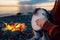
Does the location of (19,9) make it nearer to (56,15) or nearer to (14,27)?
(14,27)

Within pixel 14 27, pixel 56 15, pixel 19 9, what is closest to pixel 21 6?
pixel 19 9

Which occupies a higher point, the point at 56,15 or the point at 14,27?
the point at 56,15

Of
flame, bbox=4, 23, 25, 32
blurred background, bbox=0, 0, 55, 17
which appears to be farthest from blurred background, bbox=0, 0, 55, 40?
flame, bbox=4, 23, 25, 32

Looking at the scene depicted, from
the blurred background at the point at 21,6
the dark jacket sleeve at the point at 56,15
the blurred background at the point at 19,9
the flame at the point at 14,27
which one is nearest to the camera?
the dark jacket sleeve at the point at 56,15

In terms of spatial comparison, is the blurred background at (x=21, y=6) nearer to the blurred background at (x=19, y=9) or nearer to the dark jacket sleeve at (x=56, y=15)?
the blurred background at (x=19, y=9)

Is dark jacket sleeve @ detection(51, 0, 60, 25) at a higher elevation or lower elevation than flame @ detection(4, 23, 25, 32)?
higher

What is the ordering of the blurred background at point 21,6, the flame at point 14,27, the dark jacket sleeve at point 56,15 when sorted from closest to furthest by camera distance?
the dark jacket sleeve at point 56,15 → the flame at point 14,27 → the blurred background at point 21,6

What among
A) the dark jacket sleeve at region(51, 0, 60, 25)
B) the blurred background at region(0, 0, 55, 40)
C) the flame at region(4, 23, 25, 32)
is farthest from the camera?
the blurred background at region(0, 0, 55, 40)

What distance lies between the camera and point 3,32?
209 cm

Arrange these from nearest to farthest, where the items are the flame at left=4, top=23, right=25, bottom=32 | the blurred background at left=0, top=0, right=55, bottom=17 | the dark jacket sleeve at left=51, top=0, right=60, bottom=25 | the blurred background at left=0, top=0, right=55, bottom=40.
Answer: the dark jacket sleeve at left=51, top=0, right=60, bottom=25 < the flame at left=4, top=23, right=25, bottom=32 < the blurred background at left=0, top=0, right=55, bottom=40 < the blurred background at left=0, top=0, right=55, bottom=17

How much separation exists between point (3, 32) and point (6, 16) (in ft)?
1.75

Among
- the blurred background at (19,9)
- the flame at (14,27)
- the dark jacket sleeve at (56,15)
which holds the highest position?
the dark jacket sleeve at (56,15)

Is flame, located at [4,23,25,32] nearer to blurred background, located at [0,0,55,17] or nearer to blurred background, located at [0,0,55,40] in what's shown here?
blurred background, located at [0,0,55,40]

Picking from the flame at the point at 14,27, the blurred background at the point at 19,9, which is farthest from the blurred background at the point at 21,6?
the flame at the point at 14,27
